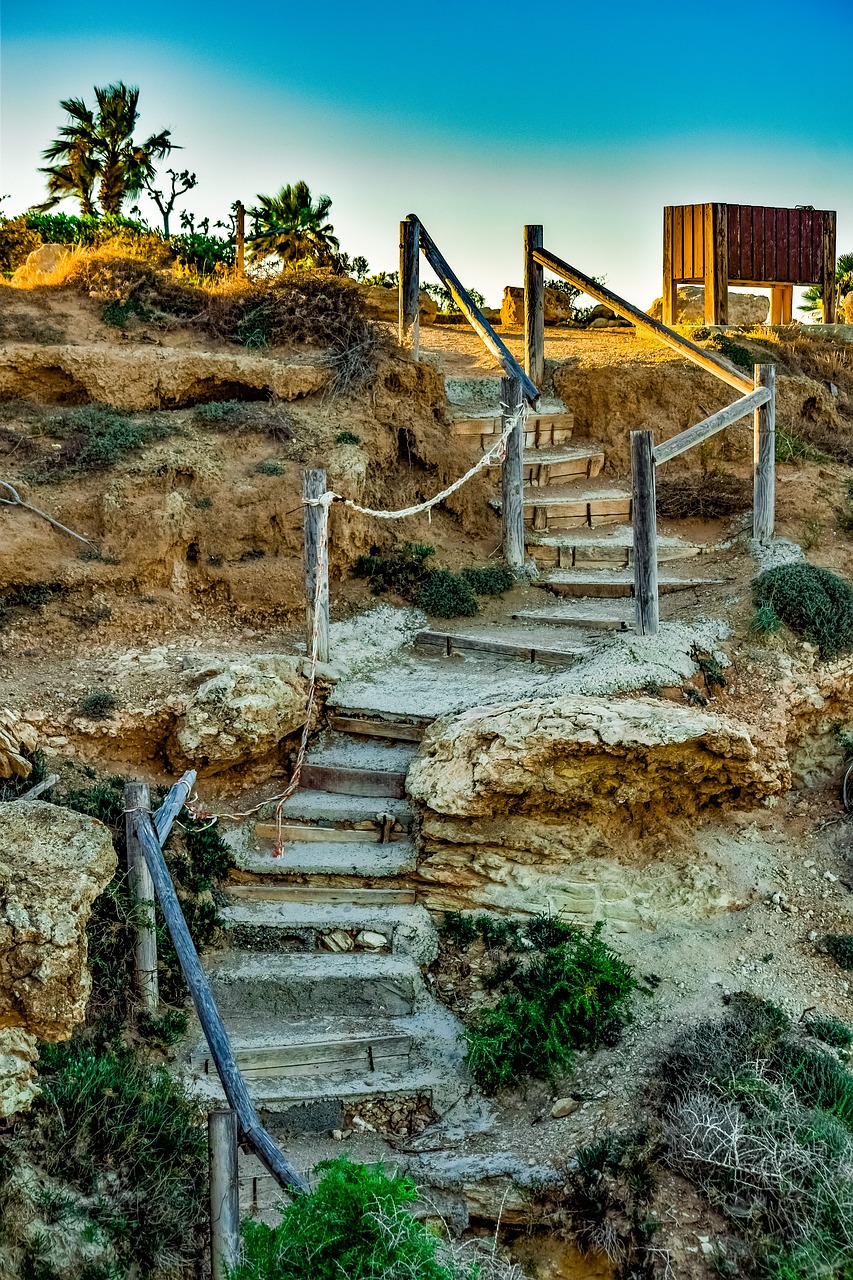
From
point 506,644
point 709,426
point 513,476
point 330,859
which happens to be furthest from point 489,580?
point 330,859

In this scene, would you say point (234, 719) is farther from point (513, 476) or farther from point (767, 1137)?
point (767, 1137)

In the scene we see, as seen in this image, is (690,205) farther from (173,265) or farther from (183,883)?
(183,883)

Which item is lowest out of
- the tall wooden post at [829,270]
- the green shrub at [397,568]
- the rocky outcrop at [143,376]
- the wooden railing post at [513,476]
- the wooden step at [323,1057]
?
the wooden step at [323,1057]

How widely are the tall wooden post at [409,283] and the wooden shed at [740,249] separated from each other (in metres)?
4.58

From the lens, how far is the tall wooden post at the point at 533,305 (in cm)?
1340

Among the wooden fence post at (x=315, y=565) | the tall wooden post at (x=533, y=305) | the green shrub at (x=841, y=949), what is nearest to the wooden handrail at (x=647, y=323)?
the tall wooden post at (x=533, y=305)

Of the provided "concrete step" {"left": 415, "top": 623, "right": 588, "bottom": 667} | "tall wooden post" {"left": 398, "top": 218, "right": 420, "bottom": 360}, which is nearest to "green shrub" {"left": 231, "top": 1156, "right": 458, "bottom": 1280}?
"concrete step" {"left": 415, "top": 623, "right": 588, "bottom": 667}

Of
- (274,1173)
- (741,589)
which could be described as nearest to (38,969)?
(274,1173)

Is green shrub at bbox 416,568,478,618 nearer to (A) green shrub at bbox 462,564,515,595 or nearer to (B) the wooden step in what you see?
(A) green shrub at bbox 462,564,515,595

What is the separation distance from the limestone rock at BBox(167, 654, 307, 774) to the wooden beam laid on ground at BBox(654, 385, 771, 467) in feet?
12.2

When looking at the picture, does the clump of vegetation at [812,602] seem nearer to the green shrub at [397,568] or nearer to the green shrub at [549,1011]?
the green shrub at [397,568]

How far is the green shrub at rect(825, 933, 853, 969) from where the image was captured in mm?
8234

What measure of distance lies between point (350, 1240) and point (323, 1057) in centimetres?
271

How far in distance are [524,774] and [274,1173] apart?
354cm
